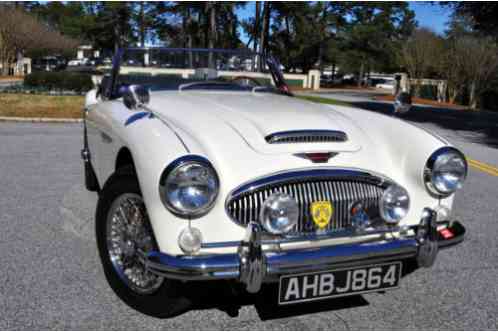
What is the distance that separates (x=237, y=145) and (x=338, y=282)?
0.86m

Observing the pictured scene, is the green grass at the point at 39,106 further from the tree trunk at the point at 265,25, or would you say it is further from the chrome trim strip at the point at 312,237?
the tree trunk at the point at 265,25

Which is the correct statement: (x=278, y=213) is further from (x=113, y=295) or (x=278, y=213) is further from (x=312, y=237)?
(x=113, y=295)

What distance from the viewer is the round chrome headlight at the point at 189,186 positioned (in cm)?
229

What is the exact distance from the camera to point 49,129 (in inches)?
387

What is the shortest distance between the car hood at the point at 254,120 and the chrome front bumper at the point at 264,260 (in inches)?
21.4

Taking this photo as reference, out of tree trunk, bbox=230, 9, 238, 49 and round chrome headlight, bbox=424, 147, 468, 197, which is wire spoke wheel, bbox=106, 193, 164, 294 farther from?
tree trunk, bbox=230, 9, 238, 49

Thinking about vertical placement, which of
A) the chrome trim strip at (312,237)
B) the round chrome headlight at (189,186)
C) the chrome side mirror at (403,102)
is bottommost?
the chrome trim strip at (312,237)

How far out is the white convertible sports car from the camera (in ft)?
7.62

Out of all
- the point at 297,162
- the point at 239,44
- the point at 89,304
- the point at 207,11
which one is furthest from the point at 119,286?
the point at 239,44

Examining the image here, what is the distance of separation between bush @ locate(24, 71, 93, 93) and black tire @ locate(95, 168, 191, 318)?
15216 millimetres

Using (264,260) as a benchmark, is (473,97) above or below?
above

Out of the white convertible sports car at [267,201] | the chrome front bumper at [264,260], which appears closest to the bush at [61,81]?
the white convertible sports car at [267,201]

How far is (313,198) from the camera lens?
99.1 inches

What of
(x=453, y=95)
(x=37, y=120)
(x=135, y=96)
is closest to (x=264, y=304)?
(x=135, y=96)
